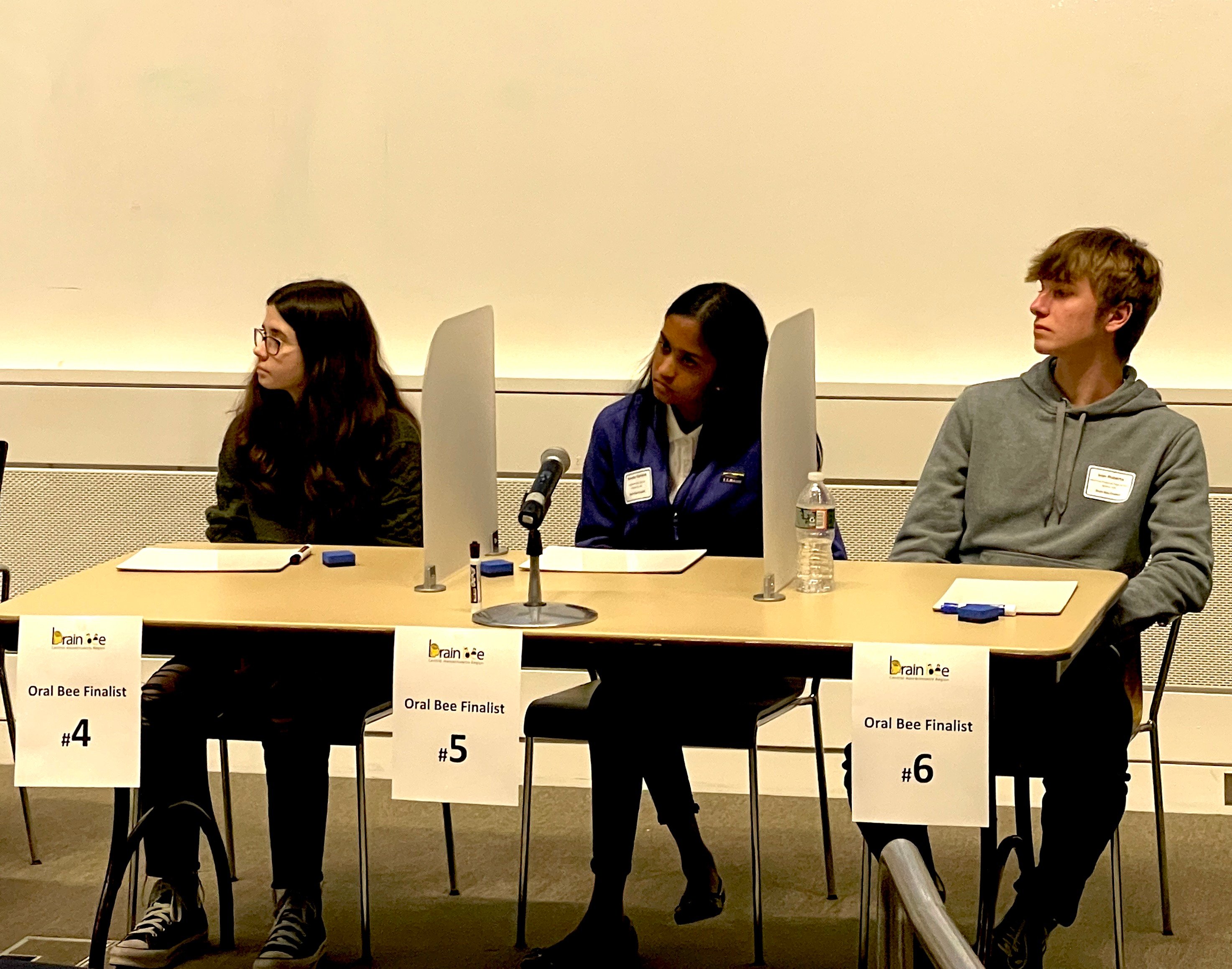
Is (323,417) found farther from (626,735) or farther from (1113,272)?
(1113,272)

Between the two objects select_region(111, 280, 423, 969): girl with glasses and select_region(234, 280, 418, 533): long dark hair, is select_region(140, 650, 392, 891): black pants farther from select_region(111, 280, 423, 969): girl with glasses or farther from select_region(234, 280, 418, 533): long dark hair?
select_region(234, 280, 418, 533): long dark hair

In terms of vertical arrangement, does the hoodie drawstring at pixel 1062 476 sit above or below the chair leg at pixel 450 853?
above

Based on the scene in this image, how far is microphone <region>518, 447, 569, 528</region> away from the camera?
7.27 ft

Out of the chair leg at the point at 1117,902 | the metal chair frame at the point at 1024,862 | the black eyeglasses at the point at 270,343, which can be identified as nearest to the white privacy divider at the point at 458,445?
the black eyeglasses at the point at 270,343

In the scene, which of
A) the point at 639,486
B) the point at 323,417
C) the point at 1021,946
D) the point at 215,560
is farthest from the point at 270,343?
the point at 1021,946

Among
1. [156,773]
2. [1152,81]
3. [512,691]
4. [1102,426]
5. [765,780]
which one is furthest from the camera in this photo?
[765,780]

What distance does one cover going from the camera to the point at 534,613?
7.45ft

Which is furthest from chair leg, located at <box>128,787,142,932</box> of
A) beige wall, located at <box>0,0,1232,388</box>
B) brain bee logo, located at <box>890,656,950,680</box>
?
beige wall, located at <box>0,0,1232,388</box>

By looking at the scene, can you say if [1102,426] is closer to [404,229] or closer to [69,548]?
[404,229]

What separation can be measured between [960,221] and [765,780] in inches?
58.1

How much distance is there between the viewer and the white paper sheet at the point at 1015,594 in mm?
2266

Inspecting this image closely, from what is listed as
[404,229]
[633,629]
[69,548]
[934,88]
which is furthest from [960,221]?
[69,548]

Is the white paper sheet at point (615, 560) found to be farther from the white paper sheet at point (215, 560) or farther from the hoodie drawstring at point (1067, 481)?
the hoodie drawstring at point (1067, 481)

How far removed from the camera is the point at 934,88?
3.66 meters
